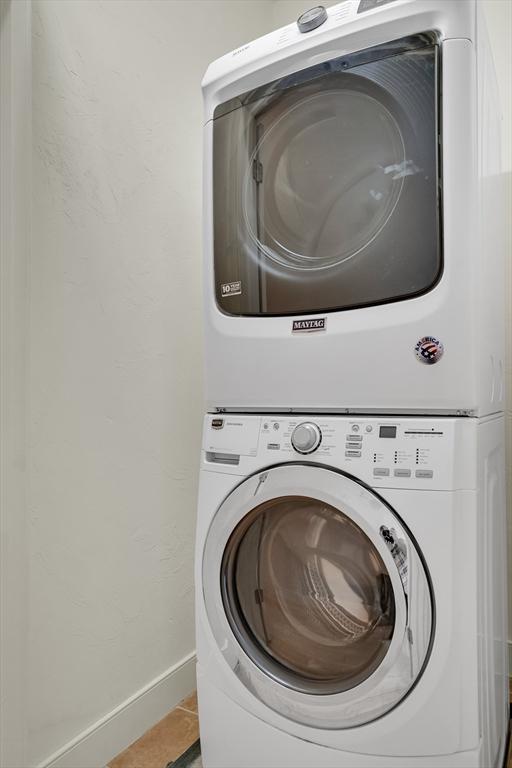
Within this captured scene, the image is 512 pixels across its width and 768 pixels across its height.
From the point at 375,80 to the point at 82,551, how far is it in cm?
131

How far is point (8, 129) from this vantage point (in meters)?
1.19

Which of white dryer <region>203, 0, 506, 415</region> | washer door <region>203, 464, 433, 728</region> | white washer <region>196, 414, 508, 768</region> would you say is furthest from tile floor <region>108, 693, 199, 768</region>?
white dryer <region>203, 0, 506, 415</region>

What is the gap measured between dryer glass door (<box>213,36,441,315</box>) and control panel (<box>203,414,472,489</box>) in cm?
26

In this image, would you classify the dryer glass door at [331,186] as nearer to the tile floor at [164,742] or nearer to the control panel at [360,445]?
the control panel at [360,445]

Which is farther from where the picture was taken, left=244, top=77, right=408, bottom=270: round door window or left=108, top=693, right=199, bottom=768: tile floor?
left=108, top=693, right=199, bottom=768: tile floor

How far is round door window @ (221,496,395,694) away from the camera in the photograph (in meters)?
1.10

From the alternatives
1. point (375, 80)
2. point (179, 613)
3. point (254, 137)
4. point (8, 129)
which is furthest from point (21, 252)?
point (179, 613)

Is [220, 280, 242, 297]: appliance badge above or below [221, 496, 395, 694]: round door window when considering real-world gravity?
above

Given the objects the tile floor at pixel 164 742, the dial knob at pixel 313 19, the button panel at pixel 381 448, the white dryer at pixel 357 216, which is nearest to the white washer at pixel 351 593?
the button panel at pixel 381 448

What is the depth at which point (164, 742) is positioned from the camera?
1509mm

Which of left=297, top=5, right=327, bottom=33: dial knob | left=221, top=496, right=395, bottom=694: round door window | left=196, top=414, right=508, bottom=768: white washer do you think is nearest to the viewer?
left=196, top=414, right=508, bottom=768: white washer

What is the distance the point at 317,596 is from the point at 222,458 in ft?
1.23

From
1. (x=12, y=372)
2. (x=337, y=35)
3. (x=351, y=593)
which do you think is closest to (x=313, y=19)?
(x=337, y=35)

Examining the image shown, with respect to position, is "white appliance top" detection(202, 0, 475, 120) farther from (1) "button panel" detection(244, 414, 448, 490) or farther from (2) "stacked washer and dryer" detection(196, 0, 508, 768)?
(1) "button panel" detection(244, 414, 448, 490)
